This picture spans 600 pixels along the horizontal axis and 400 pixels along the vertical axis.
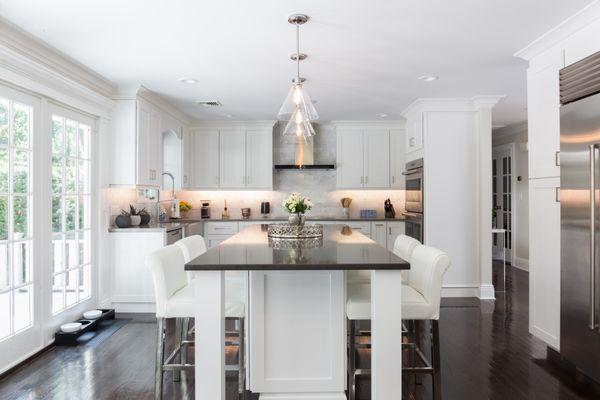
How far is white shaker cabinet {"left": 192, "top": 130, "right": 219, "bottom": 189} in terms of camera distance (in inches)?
249

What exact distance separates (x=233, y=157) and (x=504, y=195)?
17.0 ft

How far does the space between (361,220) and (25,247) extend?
432 centimetres

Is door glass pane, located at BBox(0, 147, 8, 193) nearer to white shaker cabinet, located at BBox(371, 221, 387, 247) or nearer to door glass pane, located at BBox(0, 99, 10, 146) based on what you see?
door glass pane, located at BBox(0, 99, 10, 146)

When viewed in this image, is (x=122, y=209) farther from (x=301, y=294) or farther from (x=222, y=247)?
(x=301, y=294)

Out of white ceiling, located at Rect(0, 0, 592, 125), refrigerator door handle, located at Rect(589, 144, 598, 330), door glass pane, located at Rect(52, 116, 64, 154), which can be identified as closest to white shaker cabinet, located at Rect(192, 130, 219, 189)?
white ceiling, located at Rect(0, 0, 592, 125)

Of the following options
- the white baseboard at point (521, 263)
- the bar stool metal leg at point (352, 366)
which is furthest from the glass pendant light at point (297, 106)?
the white baseboard at point (521, 263)

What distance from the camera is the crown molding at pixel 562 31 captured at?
8.36 ft

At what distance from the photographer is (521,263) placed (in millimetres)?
6770

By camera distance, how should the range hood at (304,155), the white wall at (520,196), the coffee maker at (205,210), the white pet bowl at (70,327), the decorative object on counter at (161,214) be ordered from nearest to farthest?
the white pet bowl at (70,327) → the decorative object on counter at (161,214) → the range hood at (304,155) → the coffee maker at (205,210) → the white wall at (520,196)

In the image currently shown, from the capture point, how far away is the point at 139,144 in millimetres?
4336

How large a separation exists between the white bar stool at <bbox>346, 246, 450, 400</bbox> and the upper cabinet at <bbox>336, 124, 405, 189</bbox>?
155 inches

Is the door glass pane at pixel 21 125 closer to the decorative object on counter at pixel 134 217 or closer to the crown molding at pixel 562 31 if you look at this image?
the decorative object on counter at pixel 134 217

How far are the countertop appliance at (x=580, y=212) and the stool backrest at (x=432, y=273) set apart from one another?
105 centimetres

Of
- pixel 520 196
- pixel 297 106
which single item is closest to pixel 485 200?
pixel 520 196
